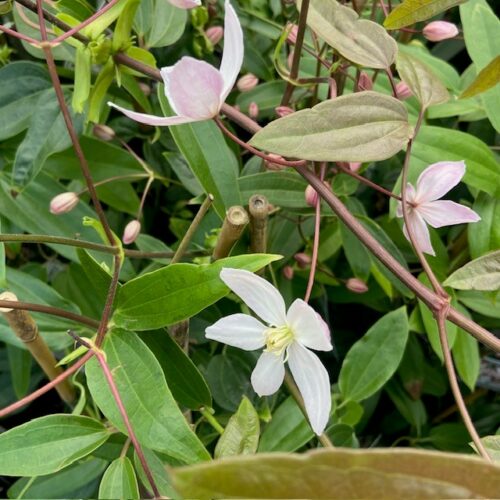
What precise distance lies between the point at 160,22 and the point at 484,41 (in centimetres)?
35

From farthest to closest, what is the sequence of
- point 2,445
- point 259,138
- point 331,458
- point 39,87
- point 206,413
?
point 39,87 → point 206,413 → point 2,445 → point 259,138 → point 331,458

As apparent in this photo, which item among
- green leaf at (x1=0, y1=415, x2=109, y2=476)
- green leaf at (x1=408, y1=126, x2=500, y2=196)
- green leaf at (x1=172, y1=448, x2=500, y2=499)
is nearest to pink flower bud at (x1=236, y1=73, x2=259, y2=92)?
green leaf at (x1=408, y1=126, x2=500, y2=196)

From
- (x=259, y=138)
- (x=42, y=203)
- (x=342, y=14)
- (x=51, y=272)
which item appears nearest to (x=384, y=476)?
(x=259, y=138)

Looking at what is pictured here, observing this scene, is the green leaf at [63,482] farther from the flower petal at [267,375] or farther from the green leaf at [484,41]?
the green leaf at [484,41]

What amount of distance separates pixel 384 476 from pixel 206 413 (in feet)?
1.30

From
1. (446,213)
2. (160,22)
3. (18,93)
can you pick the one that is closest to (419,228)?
(446,213)

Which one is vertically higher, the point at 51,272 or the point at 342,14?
the point at 342,14

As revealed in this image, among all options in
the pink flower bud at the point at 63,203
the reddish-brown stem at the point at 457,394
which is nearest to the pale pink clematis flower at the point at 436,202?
the reddish-brown stem at the point at 457,394

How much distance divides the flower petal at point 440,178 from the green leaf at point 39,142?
1.28 ft

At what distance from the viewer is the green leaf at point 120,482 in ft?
1.73

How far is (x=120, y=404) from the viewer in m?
0.45

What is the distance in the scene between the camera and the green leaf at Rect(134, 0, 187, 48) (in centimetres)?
72

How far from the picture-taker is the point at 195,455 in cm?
47

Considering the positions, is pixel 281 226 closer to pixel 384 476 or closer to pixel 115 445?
pixel 115 445
